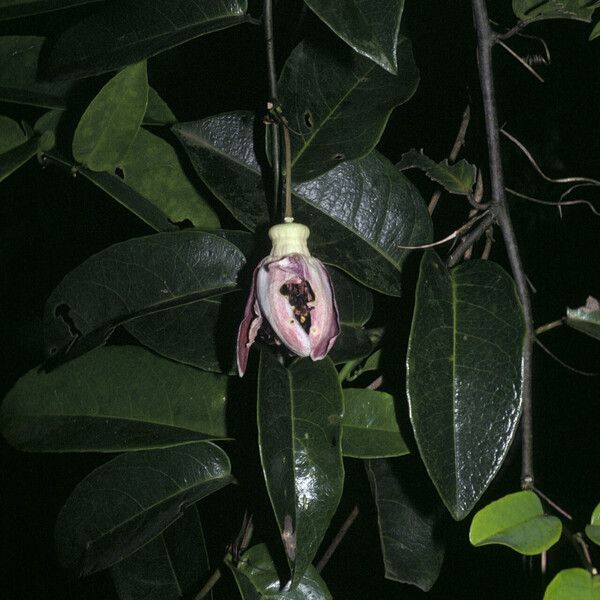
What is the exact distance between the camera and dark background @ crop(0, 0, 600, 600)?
75 cm

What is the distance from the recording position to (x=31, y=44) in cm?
68

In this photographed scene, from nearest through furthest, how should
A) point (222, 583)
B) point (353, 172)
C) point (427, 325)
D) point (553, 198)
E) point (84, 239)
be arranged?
point (427, 325)
point (353, 172)
point (222, 583)
point (84, 239)
point (553, 198)

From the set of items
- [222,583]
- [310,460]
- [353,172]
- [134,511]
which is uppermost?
[353,172]

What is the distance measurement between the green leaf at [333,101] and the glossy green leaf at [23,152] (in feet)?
0.66

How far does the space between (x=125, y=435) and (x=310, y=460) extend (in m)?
0.18

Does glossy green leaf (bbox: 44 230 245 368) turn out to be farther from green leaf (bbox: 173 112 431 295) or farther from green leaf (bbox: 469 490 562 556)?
green leaf (bbox: 469 490 562 556)

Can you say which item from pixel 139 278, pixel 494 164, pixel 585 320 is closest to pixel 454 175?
pixel 494 164

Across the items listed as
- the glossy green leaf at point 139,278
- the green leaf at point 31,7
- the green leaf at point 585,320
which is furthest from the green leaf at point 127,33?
the green leaf at point 585,320

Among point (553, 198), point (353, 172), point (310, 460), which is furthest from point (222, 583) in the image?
point (553, 198)

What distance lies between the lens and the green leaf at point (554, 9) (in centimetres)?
62

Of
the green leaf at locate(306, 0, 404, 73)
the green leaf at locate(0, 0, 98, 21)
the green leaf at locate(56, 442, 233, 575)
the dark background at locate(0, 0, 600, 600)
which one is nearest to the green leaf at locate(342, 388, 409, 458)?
the dark background at locate(0, 0, 600, 600)

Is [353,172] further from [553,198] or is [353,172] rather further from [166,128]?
[553,198]

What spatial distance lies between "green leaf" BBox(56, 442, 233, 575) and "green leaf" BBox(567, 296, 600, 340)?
12.2 inches

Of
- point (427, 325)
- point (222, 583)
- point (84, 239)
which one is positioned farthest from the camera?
point (84, 239)
